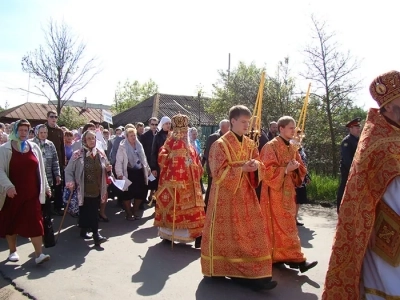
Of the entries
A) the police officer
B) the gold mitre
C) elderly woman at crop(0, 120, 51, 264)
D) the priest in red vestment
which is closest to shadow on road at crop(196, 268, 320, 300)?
the priest in red vestment

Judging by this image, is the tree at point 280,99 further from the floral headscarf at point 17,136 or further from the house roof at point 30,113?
the house roof at point 30,113

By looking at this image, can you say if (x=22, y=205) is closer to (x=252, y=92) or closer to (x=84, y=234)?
(x=84, y=234)

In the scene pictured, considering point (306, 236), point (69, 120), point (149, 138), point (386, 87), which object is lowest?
point (306, 236)

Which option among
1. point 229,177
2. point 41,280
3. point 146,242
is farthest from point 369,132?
point 146,242

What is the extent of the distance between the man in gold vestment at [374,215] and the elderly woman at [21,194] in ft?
13.5

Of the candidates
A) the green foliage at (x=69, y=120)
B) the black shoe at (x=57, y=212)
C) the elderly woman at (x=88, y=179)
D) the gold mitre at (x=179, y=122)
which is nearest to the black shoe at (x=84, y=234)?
the elderly woman at (x=88, y=179)

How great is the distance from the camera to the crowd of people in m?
2.46

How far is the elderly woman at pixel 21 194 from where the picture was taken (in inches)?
212

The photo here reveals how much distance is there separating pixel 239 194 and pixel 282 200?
2.55ft

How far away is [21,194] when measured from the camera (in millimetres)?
5414

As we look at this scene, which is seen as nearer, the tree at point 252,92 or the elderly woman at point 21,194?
the elderly woman at point 21,194

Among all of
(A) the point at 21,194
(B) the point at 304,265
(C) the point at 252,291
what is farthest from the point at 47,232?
(B) the point at 304,265

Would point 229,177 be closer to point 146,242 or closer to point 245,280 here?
point 245,280

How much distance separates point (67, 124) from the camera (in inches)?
1052
